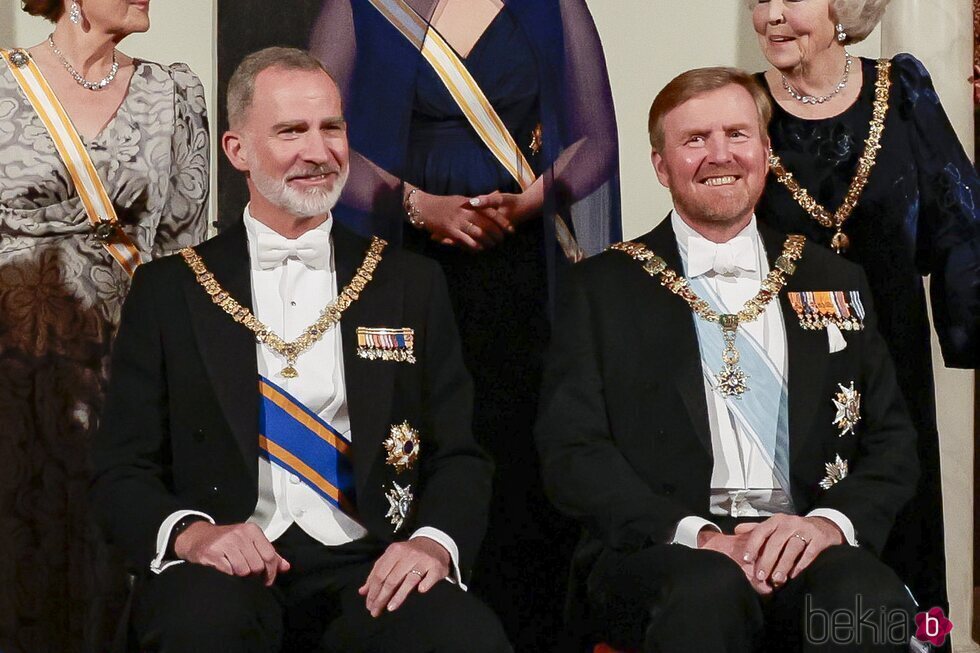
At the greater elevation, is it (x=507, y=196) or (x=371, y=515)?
(x=507, y=196)

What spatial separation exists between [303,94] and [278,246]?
250mm

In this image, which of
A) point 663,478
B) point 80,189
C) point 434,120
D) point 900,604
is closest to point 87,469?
point 80,189

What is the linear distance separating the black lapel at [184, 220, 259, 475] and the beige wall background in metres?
0.72

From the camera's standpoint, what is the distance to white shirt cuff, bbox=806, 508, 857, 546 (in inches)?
90.6

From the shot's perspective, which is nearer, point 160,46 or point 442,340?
point 442,340

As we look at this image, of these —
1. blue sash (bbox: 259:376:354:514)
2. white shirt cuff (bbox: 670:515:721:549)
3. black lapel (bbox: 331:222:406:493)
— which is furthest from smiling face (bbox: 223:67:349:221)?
white shirt cuff (bbox: 670:515:721:549)

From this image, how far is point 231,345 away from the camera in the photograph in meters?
2.38

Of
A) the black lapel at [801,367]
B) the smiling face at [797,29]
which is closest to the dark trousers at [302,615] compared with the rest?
the black lapel at [801,367]

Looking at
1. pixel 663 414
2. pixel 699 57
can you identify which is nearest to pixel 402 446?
pixel 663 414

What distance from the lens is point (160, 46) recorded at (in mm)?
3070

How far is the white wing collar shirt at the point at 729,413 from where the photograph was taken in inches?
95.5

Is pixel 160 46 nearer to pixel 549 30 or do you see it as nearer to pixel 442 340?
pixel 549 30
